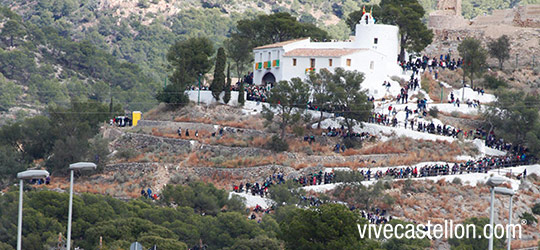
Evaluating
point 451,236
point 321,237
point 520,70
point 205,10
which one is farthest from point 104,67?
point 321,237

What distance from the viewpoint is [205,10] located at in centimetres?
19200

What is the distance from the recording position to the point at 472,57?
9156 cm

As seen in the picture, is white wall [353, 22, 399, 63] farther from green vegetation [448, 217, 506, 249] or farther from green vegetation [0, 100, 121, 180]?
green vegetation [448, 217, 506, 249]

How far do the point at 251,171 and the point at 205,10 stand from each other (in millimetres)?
119328

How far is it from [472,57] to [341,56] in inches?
523

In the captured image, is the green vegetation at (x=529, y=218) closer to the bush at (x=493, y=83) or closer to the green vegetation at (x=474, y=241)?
the green vegetation at (x=474, y=241)

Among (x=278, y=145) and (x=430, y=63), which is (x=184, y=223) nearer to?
(x=278, y=145)

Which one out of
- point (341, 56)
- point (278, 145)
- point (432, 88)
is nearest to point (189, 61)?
point (341, 56)

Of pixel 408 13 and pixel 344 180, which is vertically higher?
pixel 408 13

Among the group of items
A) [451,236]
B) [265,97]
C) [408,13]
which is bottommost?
[451,236]

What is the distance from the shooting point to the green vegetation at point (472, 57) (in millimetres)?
91438

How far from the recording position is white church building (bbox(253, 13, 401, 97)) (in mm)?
84688

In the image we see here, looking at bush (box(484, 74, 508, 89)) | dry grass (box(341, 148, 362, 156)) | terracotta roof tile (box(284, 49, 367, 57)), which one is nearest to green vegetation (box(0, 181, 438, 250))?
dry grass (box(341, 148, 362, 156))

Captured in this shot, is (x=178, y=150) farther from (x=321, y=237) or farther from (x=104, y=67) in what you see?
(x=104, y=67)
